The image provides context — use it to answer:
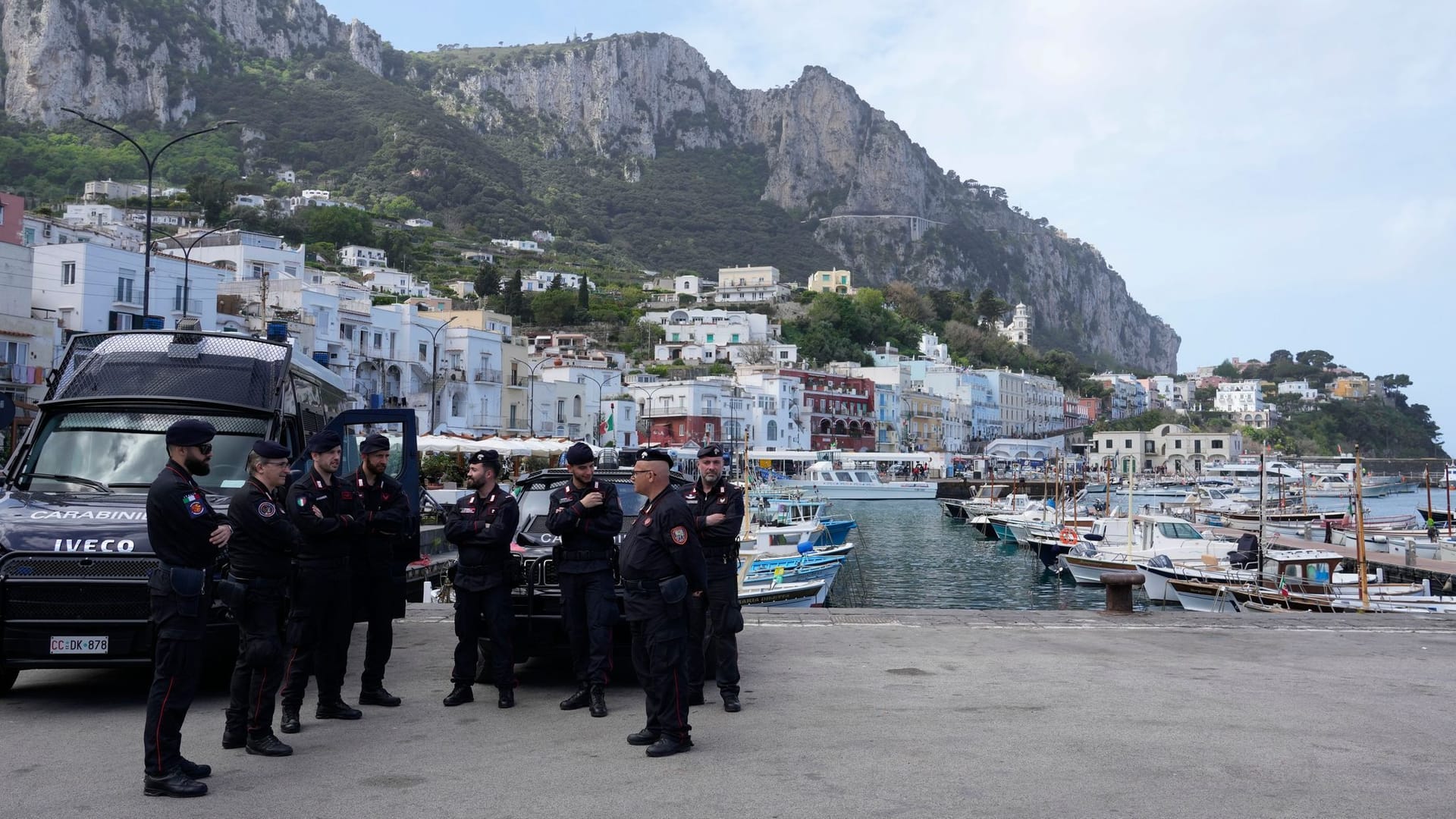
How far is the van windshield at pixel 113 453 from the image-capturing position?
9.24 m

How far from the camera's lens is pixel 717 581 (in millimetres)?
8805

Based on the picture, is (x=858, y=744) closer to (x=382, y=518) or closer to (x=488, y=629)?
(x=488, y=629)

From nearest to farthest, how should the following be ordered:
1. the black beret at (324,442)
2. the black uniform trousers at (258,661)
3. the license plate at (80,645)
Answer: the black uniform trousers at (258,661) < the license plate at (80,645) < the black beret at (324,442)

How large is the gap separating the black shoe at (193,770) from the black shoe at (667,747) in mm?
2512

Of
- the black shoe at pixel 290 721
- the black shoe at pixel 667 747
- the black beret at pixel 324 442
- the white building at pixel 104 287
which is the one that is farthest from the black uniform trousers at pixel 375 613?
the white building at pixel 104 287

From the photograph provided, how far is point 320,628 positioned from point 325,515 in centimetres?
81

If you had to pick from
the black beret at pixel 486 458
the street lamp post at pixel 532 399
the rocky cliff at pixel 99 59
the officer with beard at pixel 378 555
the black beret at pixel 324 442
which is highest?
the rocky cliff at pixel 99 59

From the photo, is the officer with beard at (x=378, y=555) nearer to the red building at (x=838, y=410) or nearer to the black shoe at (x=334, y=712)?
the black shoe at (x=334, y=712)

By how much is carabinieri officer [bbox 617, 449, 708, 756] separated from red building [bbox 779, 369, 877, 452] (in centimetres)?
9575

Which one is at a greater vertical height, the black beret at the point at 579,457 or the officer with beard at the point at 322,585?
the black beret at the point at 579,457

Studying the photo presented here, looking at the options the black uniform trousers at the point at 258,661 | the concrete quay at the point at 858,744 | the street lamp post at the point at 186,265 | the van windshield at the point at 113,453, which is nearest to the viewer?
the concrete quay at the point at 858,744

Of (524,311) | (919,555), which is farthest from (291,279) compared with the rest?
(524,311)

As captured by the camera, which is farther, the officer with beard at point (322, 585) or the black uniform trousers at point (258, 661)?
the officer with beard at point (322, 585)

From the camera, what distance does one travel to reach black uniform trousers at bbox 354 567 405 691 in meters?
8.49
